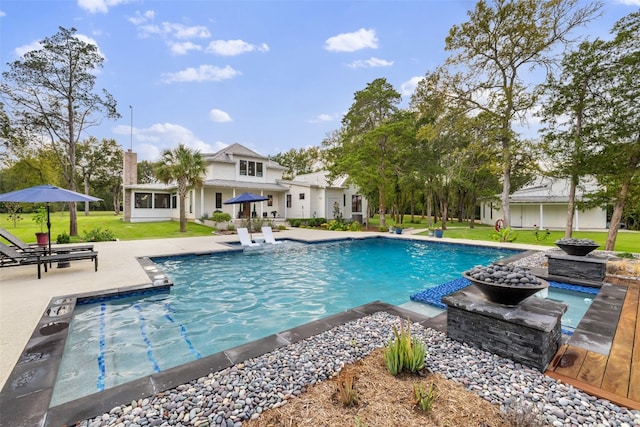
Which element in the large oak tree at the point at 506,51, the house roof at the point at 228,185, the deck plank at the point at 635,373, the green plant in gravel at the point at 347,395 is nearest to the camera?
the green plant in gravel at the point at 347,395

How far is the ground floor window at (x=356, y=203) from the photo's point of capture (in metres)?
28.5

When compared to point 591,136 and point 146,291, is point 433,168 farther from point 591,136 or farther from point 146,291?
point 146,291

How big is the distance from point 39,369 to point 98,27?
17077 mm

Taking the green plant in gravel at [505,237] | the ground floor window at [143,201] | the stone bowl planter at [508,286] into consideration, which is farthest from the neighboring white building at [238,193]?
the stone bowl planter at [508,286]

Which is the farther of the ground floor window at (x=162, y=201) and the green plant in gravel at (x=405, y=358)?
the ground floor window at (x=162, y=201)

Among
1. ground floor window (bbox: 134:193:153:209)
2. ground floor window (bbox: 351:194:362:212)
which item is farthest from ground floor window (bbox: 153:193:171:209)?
ground floor window (bbox: 351:194:362:212)


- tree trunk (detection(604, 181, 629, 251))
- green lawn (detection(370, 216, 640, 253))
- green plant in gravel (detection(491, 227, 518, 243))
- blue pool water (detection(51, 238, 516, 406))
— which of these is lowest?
blue pool water (detection(51, 238, 516, 406))

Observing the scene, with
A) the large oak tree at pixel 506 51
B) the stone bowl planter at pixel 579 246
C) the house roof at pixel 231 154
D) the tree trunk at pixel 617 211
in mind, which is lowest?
the stone bowl planter at pixel 579 246

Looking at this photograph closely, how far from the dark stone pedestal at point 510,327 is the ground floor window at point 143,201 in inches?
1018

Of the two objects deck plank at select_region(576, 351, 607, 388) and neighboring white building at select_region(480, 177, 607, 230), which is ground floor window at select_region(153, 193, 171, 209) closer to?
deck plank at select_region(576, 351, 607, 388)

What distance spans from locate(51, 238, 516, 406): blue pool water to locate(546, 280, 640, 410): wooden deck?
11.4ft

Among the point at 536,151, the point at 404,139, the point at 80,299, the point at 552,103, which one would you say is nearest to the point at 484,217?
the point at 404,139

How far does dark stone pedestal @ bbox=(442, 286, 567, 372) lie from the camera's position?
9.49 ft

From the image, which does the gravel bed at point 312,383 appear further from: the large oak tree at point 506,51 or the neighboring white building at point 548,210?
the neighboring white building at point 548,210
